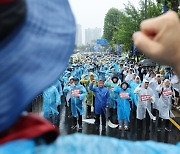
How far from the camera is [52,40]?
0.79m

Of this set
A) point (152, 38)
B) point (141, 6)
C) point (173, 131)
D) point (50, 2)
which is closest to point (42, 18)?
point (50, 2)

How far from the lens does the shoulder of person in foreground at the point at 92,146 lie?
74 cm

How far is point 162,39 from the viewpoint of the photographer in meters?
0.77

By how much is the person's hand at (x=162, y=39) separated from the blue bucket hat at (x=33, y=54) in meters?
0.15

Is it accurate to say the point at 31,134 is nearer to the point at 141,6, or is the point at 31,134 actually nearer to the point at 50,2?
the point at 50,2

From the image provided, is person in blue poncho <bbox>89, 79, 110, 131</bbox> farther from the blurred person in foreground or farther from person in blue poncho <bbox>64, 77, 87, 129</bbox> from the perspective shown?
the blurred person in foreground

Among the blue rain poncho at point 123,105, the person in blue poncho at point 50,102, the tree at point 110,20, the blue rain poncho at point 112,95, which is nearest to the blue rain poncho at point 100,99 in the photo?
the blue rain poncho at point 123,105

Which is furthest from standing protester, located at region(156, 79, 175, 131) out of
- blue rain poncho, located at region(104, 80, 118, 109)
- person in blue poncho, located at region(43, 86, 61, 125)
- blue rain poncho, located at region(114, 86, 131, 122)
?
person in blue poncho, located at region(43, 86, 61, 125)

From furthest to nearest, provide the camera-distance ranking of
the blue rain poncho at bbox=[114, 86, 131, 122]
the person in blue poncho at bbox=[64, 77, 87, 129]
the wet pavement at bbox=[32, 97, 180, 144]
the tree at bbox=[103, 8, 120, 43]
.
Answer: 1. the tree at bbox=[103, 8, 120, 43]
2. the person in blue poncho at bbox=[64, 77, 87, 129]
3. the blue rain poncho at bbox=[114, 86, 131, 122]
4. the wet pavement at bbox=[32, 97, 180, 144]

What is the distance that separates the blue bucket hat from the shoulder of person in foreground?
7 centimetres

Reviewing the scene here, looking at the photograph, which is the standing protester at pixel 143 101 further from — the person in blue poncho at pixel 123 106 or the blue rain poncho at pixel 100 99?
the blue rain poncho at pixel 100 99

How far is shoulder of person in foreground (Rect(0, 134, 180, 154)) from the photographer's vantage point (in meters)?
0.74

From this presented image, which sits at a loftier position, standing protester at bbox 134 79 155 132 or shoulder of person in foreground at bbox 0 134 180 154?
shoulder of person in foreground at bbox 0 134 180 154

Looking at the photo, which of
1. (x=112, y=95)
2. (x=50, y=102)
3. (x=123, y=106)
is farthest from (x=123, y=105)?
(x=50, y=102)
